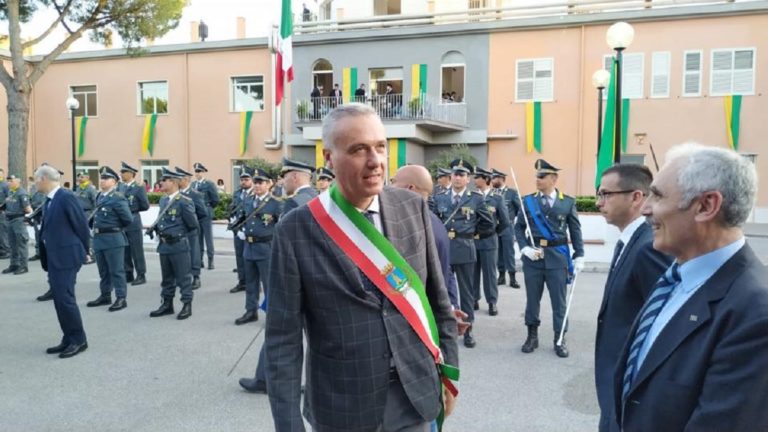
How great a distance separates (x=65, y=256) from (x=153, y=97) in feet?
73.7

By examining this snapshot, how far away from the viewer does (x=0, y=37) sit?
68.3ft

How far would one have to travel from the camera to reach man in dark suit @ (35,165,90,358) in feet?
18.9

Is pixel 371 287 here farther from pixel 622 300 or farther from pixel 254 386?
pixel 254 386

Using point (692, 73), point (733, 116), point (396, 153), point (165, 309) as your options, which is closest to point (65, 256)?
point (165, 309)

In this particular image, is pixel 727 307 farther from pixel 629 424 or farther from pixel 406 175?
pixel 406 175

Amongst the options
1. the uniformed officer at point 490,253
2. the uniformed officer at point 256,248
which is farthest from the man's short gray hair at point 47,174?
the uniformed officer at point 490,253

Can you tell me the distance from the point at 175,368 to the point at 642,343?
4758 mm

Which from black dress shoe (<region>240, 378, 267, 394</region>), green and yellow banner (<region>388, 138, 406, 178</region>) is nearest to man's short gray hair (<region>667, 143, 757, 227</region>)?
black dress shoe (<region>240, 378, 267, 394</region>)

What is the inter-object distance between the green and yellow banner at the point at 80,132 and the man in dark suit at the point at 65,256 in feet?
77.3

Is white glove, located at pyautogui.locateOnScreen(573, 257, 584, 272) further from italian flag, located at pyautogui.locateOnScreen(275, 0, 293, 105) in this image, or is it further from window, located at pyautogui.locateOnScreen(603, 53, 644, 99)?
window, located at pyautogui.locateOnScreen(603, 53, 644, 99)

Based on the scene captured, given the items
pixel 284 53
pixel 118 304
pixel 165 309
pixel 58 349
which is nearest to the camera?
pixel 58 349

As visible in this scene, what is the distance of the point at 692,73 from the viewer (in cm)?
2061

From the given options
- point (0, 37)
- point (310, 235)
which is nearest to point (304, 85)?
point (0, 37)

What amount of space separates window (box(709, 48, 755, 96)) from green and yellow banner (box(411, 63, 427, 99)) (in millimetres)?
10538
